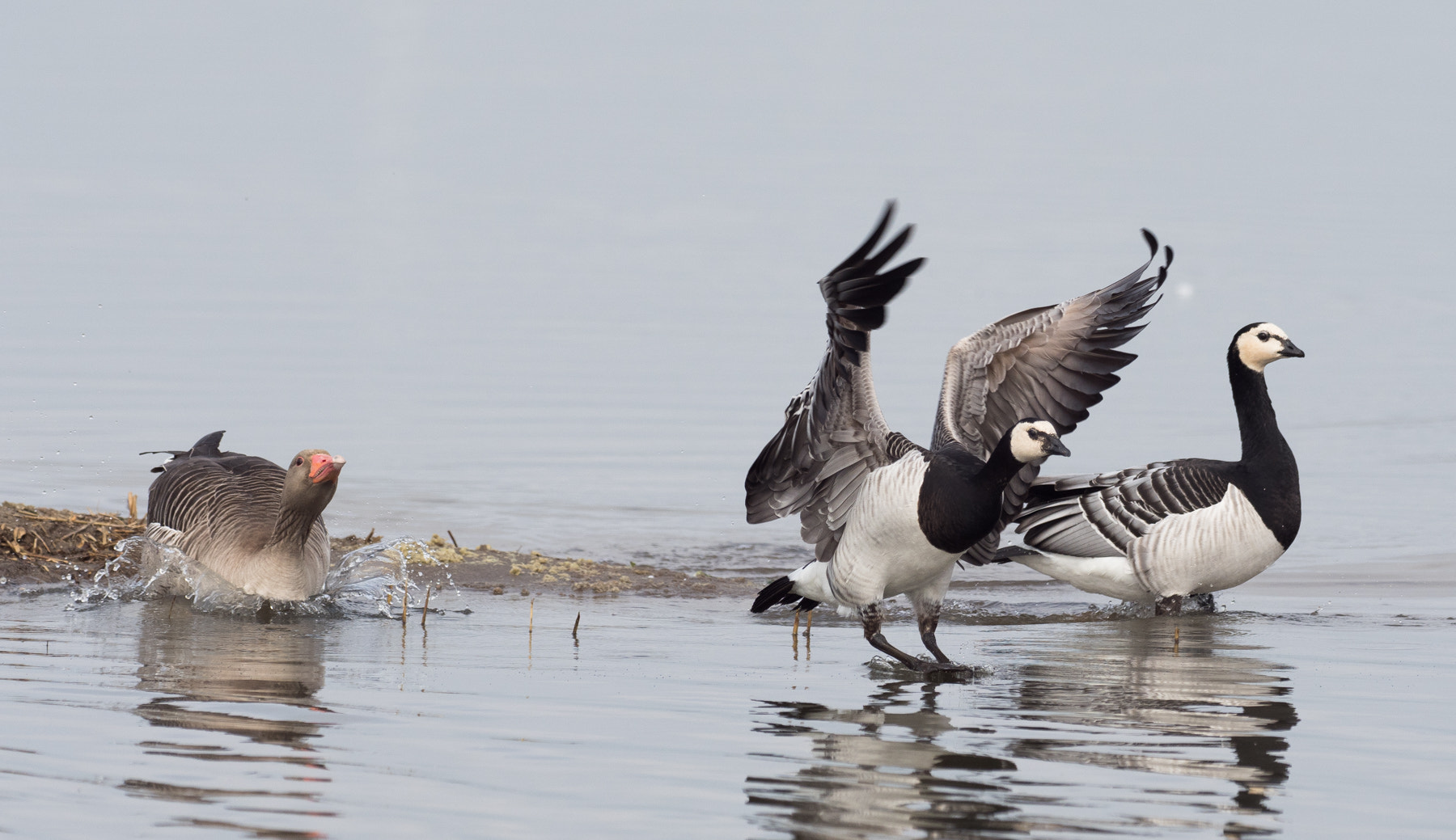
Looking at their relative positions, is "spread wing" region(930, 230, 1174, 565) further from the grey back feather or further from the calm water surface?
the grey back feather

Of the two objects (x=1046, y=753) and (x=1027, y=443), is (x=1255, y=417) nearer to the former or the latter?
(x=1027, y=443)

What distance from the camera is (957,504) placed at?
8.09 meters

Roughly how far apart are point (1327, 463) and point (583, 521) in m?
Result: 7.24

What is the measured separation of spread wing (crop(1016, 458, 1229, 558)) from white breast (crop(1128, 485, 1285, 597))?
7cm

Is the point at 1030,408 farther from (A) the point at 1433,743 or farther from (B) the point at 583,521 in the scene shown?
(B) the point at 583,521

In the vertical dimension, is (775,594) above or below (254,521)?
below

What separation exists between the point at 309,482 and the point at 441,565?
2106mm

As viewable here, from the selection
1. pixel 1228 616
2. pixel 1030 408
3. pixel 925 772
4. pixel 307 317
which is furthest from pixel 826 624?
pixel 307 317

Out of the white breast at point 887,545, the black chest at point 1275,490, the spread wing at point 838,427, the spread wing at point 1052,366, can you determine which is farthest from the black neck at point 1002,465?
the black chest at point 1275,490

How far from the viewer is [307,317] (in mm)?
22641

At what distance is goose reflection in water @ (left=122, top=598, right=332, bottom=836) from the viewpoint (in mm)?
5359

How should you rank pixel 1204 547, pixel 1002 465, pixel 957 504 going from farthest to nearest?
pixel 1204 547, pixel 1002 465, pixel 957 504

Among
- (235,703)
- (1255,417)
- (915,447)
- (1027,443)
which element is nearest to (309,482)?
(235,703)

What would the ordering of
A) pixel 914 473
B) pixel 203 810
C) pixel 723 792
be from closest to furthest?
pixel 203 810 → pixel 723 792 → pixel 914 473
